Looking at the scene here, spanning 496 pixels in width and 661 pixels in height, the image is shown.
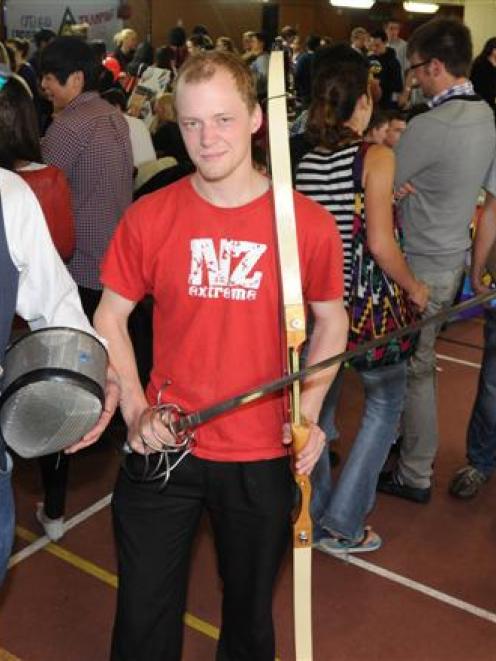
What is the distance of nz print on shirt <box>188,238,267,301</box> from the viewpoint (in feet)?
6.49

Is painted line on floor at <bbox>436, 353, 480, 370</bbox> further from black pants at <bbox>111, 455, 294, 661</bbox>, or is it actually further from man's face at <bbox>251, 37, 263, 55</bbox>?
man's face at <bbox>251, 37, 263, 55</bbox>

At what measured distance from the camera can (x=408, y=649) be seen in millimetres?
2875

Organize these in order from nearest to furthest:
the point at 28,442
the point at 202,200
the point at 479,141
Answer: the point at 28,442, the point at 202,200, the point at 479,141

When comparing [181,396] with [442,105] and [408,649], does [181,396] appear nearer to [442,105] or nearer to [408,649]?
[408,649]

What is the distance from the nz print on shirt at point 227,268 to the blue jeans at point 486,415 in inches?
78.7

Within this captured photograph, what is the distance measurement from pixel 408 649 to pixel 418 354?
1196 mm

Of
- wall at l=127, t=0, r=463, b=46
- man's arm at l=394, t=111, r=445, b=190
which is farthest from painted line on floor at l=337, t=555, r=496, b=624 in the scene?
wall at l=127, t=0, r=463, b=46

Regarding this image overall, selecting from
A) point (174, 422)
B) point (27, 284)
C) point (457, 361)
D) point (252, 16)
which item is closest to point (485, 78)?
point (457, 361)

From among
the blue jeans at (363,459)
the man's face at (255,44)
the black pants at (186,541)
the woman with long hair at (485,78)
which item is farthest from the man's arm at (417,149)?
the man's face at (255,44)

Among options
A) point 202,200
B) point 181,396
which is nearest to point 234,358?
point 181,396

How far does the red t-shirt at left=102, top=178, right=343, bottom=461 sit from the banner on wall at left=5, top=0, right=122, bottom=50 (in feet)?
39.9

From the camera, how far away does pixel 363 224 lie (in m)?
2.88

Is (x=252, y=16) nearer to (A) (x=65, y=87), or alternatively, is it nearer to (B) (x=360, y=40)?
(B) (x=360, y=40)

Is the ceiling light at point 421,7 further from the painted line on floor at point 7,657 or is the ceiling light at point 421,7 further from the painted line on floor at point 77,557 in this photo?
the painted line on floor at point 7,657
